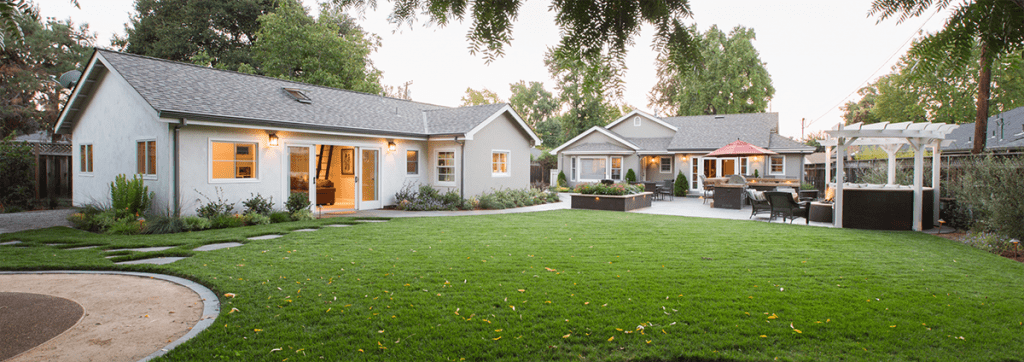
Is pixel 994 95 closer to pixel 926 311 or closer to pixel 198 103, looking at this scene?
pixel 926 311

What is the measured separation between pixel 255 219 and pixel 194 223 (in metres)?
1.13

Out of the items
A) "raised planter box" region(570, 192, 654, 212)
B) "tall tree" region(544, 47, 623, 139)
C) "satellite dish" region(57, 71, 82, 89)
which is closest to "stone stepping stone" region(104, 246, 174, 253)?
"tall tree" region(544, 47, 623, 139)

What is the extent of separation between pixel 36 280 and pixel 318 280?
3.24m

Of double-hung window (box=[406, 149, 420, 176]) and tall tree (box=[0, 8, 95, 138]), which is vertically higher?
tall tree (box=[0, 8, 95, 138])

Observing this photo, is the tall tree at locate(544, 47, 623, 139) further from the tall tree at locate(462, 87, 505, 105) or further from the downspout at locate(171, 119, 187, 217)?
the tall tree at locate(462, 87, 505, 105)

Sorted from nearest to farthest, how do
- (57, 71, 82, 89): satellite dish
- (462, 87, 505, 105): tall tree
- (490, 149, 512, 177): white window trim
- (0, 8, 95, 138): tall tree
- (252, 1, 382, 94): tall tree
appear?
1. (57, 71, 82, 89): satellite dish
2. (490, 149, 512, 177): white window trim
3. (0, 8, 95, 138): tall tree
4. (252, 1, 382, 94): tall tree
5. (462, 87, 505, 105): tall tree

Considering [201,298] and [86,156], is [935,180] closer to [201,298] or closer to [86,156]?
[201,298]

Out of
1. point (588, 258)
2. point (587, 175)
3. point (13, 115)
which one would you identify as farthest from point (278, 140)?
point (587, 175)

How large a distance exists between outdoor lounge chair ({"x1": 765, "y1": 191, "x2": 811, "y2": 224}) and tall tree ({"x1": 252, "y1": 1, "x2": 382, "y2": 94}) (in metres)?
20.8

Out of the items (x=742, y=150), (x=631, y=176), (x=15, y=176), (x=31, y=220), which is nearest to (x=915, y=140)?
(x=742, y=150)

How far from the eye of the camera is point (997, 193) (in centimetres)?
775

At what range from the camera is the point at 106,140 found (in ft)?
40.0

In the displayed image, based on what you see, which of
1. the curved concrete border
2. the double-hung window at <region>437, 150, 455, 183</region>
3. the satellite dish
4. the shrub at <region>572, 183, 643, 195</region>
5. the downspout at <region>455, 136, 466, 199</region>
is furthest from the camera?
the double-hung window at <region>437, 150, 455, 183</region>

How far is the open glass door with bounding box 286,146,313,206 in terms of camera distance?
13359 millimetres
